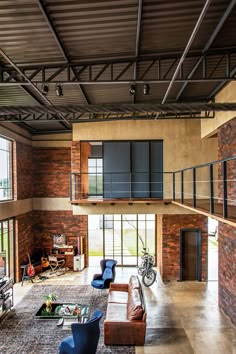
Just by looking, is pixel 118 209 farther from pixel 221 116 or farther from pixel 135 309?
pixel 221 116

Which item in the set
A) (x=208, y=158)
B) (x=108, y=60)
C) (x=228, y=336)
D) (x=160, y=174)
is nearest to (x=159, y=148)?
(x=160, y=174)

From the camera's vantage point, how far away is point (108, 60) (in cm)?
614

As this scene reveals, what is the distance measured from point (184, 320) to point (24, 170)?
8029 millimetres

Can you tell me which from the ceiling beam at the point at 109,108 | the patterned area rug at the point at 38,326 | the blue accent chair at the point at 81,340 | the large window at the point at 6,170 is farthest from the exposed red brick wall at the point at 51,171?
the blue accent chair at the point at 81,340

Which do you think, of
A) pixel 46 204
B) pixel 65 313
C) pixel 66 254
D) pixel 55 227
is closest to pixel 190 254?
pixel 66 254

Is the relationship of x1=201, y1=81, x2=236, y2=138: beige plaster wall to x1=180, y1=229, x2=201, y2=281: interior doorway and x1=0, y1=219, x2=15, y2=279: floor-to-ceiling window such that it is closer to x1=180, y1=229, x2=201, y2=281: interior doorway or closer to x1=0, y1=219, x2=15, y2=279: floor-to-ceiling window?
x1=180, y1=229, x2=201, y2=281: interior doorway

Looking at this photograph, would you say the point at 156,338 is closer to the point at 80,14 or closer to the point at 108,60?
the point at 108,60

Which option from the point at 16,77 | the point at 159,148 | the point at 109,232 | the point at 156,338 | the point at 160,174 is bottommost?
the point at 156,338

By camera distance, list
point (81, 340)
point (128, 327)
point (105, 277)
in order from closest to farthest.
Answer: point (81, 340)
point (128, 327)
point (105, 277)

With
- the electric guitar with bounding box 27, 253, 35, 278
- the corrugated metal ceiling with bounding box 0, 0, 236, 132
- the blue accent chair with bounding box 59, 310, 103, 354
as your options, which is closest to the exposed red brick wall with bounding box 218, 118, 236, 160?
the corrugated metal ceiling with bounding box 0, 0, 236, 132

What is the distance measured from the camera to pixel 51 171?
Answer: 12688 millimetres

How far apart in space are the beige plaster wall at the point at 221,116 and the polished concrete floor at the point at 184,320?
511 cm

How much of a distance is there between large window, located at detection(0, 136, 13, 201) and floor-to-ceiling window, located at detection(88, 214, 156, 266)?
3989 mm

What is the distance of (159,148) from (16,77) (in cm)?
553
